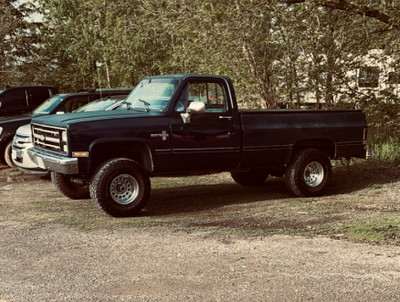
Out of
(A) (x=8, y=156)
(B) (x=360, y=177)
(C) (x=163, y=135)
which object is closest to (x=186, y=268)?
(C) (x=163, y=135)

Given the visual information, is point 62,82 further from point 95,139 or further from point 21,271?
point 21,271

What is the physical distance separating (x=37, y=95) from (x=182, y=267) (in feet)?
38.3

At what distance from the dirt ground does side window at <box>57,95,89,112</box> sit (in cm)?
605

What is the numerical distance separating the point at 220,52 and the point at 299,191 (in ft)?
21.3

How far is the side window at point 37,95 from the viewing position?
1625cm

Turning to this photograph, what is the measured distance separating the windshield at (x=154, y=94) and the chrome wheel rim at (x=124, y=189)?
3.75 feet

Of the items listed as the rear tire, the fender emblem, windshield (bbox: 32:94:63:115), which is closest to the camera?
the fender emblem

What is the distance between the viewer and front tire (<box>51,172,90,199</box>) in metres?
9.50

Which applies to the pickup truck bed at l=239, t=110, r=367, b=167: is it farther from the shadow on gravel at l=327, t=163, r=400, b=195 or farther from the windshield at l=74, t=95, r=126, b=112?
the windshield at l=74, t=95, r=126, b=112

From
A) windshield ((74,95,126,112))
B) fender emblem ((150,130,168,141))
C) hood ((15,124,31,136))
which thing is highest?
windshield ((74,95,126,112))

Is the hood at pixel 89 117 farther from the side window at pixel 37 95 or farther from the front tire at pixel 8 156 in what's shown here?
the side window at pixel 37 95

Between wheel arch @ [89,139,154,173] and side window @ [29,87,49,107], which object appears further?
side window @ [29,87,49,107]

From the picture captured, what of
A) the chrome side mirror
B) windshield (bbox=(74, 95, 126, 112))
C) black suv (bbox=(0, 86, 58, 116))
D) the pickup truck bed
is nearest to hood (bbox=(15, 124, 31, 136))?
windshield (bbox=(74, 95, 126, 112))

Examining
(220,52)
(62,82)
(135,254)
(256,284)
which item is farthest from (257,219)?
(62,82)
